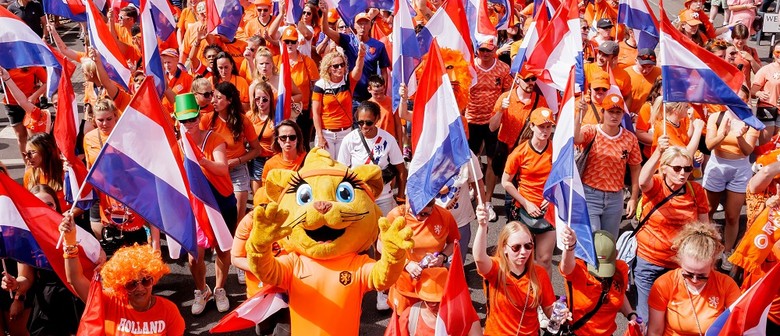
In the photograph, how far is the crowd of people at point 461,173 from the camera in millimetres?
4980

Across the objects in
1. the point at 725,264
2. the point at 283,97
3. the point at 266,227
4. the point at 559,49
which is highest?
the point at 266,227

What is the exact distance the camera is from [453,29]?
8.38 metres

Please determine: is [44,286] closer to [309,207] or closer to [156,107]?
[156,107]

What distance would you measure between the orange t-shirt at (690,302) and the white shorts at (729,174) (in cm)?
272

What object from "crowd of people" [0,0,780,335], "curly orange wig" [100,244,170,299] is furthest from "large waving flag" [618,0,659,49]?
"curly orange wig" [100,244,170,299]

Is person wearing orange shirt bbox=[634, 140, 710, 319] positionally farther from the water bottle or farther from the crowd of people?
the water bottle

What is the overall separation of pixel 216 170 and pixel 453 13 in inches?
118

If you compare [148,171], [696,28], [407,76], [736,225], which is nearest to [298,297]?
[148,171]

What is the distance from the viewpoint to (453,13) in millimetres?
8352

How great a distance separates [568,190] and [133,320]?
110 inches

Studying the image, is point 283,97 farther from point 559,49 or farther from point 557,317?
point 557,317

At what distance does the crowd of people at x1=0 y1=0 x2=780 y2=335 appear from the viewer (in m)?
4.98

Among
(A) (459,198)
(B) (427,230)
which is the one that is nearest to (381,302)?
(A) (459,198)

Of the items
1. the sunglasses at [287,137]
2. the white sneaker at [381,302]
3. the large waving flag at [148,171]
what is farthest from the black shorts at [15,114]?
the white sneaker at [381,302]
